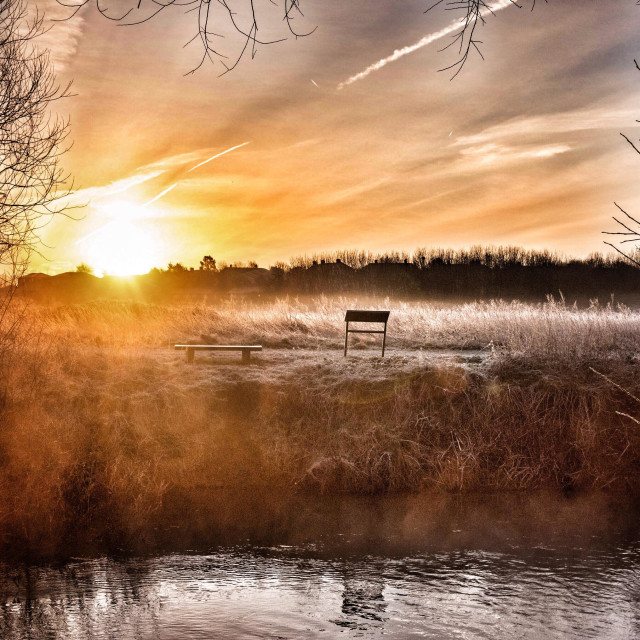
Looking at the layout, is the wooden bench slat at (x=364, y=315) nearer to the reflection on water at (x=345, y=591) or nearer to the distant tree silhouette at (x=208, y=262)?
the reflection on water at (x=345, y=591)

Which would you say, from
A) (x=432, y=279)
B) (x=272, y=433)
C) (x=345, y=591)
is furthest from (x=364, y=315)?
(x=432, y=279)

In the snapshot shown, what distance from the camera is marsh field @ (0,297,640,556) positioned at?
10.3 meters

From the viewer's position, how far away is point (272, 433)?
12.5m

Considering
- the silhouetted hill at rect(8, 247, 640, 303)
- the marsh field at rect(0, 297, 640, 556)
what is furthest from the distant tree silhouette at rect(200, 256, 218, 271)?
the marsh field at rect(0, 297, 640, 556)

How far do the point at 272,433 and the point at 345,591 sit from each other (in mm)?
4708

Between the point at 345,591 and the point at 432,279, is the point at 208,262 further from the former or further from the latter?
the point at 345,591

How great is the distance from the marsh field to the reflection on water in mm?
1063

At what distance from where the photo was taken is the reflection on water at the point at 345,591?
7168mm

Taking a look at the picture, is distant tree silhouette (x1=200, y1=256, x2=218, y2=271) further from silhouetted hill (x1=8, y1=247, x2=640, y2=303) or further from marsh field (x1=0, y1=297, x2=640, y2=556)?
marsh field (x1=0, y1=297, x2=640, y2=556)

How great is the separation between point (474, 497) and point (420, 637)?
15.8ft

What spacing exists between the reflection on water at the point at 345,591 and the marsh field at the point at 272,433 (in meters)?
1.06

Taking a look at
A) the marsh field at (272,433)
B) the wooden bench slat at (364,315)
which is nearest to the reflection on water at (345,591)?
the marsh field at (272,433)

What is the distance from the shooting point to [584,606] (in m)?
7.55

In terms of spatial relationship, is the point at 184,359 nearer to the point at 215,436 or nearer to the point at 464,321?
the point at 215,436
